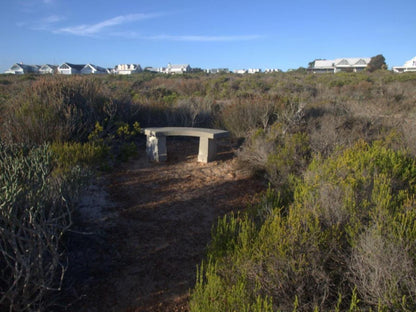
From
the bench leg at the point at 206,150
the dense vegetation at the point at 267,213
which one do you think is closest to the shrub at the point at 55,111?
the dense vegetation at the point at 267,213

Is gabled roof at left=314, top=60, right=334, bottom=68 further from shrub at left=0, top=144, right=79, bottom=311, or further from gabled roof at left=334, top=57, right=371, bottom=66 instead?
shrub at left=0, top=144, right=79, bottom=311

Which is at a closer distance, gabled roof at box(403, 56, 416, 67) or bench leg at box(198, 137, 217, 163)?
bench leg at box(198, 137, 217, 163)

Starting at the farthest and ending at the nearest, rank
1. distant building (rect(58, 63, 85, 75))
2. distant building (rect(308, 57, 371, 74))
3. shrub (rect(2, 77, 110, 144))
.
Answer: distant building (rect(308, 57, 371, 74))
distant building (rect(58, 63, 85, 75))
shrub (rect(2, 77, 110, 144))

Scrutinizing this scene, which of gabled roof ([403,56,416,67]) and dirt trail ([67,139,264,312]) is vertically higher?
gabled roof ([403,56,416,67])

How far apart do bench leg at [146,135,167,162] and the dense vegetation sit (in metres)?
0.36

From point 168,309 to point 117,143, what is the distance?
4.92 meters

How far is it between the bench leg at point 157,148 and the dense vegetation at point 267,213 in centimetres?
36

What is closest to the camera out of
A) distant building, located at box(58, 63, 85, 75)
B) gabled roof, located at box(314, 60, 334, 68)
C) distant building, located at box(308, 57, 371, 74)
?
distant building, located at box(58, 63, 85, 75)

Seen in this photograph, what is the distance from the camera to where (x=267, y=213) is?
3.07 m

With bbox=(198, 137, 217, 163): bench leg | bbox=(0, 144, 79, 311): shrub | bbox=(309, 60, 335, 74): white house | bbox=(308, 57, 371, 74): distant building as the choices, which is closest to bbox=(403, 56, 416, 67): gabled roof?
bbox=(308, 57, 371, 74): distant building

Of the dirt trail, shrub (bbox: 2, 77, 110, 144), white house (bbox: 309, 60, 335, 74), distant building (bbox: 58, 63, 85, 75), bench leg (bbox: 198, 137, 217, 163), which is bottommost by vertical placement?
the dirt trail

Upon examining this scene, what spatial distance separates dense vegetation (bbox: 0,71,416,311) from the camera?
6.50ft

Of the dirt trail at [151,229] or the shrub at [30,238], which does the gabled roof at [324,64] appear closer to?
the dirt trail at [151,229]

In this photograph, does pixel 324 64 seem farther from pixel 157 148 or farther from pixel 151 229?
pixel 151 229
